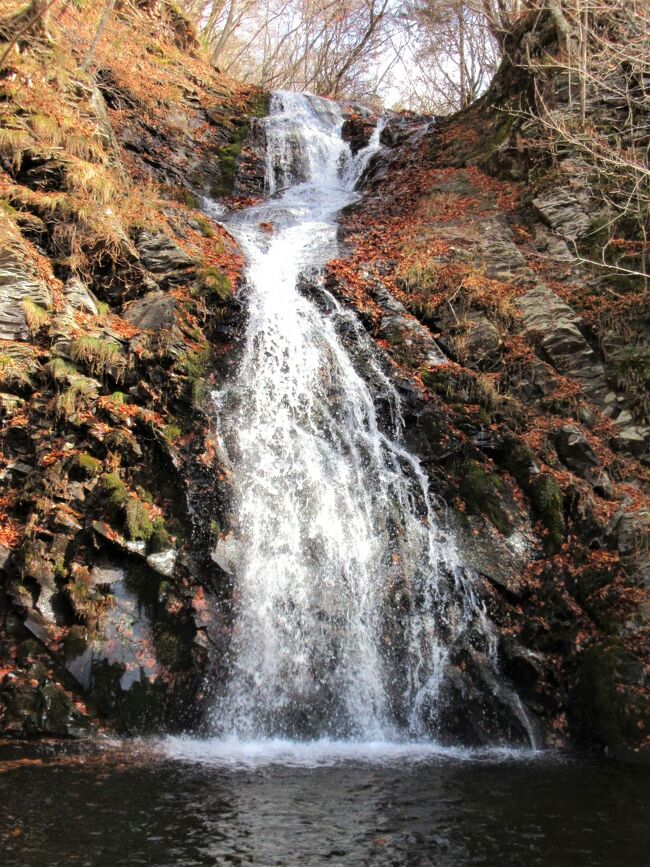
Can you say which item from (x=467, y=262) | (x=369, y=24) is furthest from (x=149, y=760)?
(x=369, y=24)

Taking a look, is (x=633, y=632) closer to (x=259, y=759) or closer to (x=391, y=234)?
(x=259, y=759)

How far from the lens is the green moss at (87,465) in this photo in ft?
24.5

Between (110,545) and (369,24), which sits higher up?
(369,24)

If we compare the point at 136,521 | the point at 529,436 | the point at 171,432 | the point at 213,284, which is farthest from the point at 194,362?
the point at 529,436

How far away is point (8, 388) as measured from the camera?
784 cm

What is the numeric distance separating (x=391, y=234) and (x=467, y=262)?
2.30 m

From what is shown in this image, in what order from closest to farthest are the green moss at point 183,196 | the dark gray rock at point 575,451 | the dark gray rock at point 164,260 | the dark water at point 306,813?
the dark water at point 306,813 → the dark gray rock at point 575,451 → the dark gray rock at point 164,260 → the green moss at point 183,196

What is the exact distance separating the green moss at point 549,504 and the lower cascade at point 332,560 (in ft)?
4.60

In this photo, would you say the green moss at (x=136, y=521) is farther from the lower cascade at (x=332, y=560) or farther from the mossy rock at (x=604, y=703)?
the mossy rock at (x=604, y=703)

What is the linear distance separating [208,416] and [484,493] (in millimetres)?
3947

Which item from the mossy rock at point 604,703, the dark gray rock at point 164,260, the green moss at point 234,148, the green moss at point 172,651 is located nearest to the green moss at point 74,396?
the dark gray rock at point 164,260

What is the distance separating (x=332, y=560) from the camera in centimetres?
789

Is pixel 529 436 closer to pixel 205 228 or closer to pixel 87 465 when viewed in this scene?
pixel 87 465

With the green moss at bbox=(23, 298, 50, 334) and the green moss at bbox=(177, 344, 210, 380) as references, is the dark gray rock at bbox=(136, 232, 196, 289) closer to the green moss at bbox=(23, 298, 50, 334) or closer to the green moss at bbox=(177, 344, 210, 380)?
the green moss at bbox=(177, 344, 210, 380)
